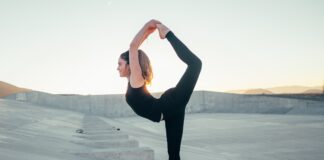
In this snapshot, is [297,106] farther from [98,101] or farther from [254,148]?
[254,148]

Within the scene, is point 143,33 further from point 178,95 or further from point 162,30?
point 178,95

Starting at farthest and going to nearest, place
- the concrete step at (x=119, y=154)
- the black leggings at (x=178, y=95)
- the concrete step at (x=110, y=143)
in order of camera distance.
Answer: the concrete step at (x=110, y=143) < the concrete step at (x=119, y=154) < the black leggings at (x=178, y=95)

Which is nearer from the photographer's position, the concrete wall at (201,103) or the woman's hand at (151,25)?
the woman's hand at (151,25)

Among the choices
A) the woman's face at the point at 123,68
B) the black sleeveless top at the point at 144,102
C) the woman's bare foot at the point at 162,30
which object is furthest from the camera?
the woman's face at the point at 123,68

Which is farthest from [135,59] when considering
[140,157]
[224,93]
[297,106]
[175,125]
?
[224,93]

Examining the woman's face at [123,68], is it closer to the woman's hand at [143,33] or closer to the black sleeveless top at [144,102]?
the black sleeveless top at [144,102]

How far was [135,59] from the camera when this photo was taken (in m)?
2.38

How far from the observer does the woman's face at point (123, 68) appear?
259cm

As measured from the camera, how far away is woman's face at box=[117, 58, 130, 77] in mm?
2586

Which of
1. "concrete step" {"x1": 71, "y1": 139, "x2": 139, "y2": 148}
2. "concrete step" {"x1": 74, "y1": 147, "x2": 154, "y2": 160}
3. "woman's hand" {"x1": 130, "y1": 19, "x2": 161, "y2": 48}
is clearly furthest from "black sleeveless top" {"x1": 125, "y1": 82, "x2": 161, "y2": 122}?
"concrete step" {"x1": 71, "y1": 139, "x2": 139, "y2": 148}

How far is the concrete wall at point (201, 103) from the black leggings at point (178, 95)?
2269 centimetres

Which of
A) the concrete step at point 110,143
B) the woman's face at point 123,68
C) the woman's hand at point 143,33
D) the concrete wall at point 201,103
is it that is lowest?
the concrete wall at point 201,103

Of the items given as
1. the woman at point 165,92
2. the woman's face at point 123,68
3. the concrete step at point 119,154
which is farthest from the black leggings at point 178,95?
the concrete step at point 119,154

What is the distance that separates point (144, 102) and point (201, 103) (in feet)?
88.7
